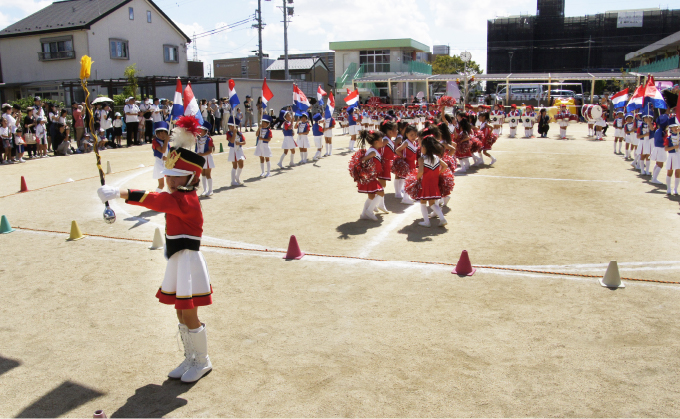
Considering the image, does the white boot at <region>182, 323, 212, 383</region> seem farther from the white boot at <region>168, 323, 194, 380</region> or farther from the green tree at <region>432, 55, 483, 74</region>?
the green tree at <region>432, 55, 483, 74</region>

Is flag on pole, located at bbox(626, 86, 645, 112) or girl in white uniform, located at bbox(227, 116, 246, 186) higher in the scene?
flag on pole, located at bbox(626, 86, 645, 112)

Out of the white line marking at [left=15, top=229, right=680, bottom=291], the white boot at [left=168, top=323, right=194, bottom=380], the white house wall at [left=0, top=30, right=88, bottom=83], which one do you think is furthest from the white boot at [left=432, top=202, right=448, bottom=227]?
the white house wall at [left=0, top=30, right=88, bottom=83]

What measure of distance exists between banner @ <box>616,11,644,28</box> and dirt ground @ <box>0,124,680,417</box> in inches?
3068

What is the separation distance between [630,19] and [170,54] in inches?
2647

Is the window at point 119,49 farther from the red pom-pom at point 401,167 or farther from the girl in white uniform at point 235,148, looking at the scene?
the red pom-pom at point 401,167

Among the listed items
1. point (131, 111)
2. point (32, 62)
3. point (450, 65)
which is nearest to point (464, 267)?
point (131, 111)

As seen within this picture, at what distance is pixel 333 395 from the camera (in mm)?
4102

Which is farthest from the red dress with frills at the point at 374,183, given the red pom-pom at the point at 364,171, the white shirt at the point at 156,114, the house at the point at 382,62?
the house at the point at 382,62

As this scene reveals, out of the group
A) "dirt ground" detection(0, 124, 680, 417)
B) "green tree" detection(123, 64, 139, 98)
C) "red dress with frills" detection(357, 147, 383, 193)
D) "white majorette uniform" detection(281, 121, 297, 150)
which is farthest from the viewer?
"green tree" detection(123, 64, 139, 98)

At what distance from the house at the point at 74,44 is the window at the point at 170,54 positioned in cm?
56

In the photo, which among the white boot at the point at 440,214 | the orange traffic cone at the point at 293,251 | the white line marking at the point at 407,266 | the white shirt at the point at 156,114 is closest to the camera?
the white line marking at the point at 407,266

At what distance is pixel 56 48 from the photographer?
1422 inches

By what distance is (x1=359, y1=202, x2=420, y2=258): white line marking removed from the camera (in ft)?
27.0

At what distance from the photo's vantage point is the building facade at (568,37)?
74.4m
